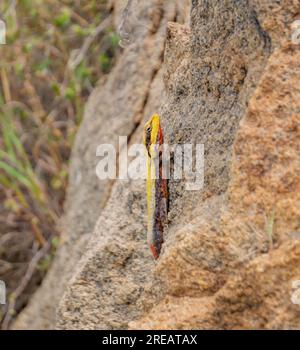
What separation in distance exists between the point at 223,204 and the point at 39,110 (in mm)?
3474

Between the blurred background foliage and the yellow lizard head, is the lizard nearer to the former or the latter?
the yellow lizard head

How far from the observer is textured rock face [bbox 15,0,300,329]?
124cm

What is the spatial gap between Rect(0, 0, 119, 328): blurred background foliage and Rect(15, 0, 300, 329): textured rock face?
2.09 metres

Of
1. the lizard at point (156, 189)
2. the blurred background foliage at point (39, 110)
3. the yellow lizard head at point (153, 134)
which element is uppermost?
the yellow lizard head at point (153, 134)

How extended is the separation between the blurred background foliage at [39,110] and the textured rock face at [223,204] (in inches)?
82.4

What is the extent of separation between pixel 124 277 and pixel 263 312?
729 mm

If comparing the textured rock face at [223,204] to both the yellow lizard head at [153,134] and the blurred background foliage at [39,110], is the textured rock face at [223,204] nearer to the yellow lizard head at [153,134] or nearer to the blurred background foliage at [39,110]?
the yellow lizard head at [153,134]

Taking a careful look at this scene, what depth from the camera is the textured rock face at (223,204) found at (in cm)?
124

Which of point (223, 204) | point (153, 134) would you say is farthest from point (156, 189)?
point (223, 204)

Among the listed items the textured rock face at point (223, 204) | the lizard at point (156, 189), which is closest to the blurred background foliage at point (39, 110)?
the textured rock face at point (223, 204)

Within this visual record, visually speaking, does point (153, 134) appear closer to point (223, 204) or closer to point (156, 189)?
point (156, 189)

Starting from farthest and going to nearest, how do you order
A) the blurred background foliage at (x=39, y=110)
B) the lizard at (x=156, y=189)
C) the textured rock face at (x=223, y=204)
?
the blurred background foliage at (x=39, y=110) < the lizard at (x=156, y=189) < the textured rock face at (x=223, y=204)

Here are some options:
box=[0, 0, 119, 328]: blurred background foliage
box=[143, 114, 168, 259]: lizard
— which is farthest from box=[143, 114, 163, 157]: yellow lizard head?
box=[0, 0, 119, 328]: blurred background foliage

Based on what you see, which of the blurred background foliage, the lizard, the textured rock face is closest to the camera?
the textured rock face
